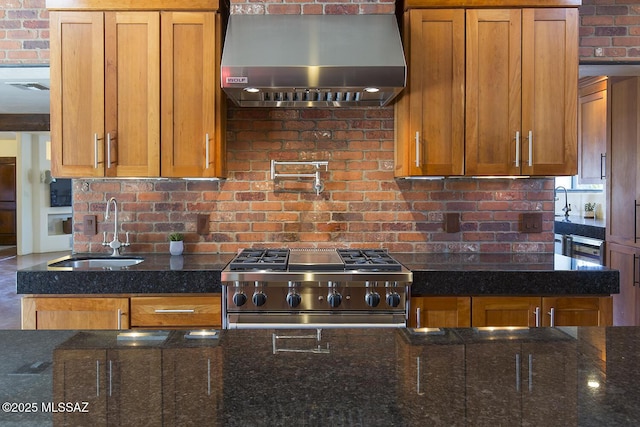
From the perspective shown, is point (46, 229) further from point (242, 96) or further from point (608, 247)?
point (608, 247)

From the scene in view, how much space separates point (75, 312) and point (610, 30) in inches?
137

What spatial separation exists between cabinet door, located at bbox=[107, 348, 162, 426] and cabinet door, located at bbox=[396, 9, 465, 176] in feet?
6.49

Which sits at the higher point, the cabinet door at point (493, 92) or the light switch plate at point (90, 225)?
the cabinet door at point (493, 92)

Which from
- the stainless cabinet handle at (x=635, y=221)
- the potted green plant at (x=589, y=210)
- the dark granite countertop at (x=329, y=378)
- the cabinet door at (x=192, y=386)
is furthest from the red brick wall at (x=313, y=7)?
the potted green plant at (x=589, y=210)

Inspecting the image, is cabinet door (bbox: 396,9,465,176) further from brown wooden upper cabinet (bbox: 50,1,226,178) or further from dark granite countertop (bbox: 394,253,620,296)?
brown wooden upper cabinet (bbox: 50,1,226,178)

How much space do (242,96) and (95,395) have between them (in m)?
2.17

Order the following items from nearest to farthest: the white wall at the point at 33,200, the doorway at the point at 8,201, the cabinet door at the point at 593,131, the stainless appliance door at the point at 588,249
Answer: the stainless appliance door at the point at 588,249 < the cabinet door at the point at 593,131 < the white wall at the point at 33,200 < the doorway at the point at 8,201

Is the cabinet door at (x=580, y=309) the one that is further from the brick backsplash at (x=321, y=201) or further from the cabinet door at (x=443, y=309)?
the brick backsplash at (x=321, y=201)

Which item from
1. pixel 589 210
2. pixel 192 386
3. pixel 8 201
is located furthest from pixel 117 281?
pixel 8 201

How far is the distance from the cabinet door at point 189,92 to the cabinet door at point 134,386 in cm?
177

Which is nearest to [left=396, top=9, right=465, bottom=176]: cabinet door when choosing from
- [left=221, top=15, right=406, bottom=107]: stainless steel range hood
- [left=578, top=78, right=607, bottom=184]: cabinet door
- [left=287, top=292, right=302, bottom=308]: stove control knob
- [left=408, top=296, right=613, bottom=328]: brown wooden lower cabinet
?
[left=221, top=15, right=406, bottom=107]: stainless steel range hood

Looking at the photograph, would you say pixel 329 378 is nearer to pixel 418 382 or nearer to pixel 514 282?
pixel 418 382

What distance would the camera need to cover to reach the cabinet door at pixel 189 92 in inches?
107

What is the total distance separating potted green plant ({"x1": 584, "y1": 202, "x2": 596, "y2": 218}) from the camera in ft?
18.4
